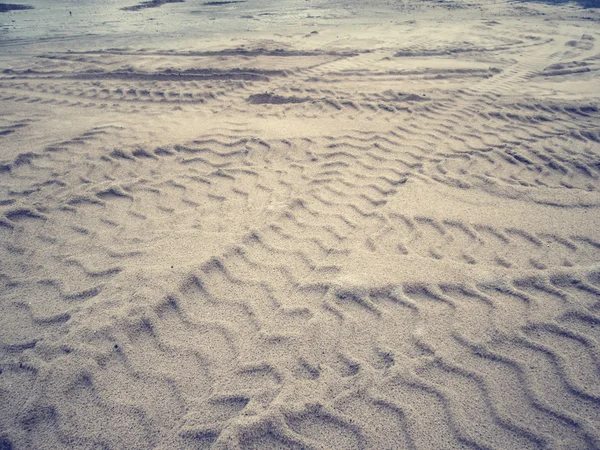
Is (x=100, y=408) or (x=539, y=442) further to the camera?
(x=100, y=408)

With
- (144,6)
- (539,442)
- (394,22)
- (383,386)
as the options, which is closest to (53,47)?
(144,6)

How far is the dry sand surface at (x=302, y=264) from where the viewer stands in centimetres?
177

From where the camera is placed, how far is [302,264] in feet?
8.39

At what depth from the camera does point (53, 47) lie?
27.5ft

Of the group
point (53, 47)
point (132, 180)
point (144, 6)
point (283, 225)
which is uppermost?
point (144, 6)

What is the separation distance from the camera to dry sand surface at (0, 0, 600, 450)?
5.80 ft

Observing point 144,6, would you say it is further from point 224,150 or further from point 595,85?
point 595,85

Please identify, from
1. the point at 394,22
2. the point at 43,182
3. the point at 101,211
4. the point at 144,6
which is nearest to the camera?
the point at 101,211

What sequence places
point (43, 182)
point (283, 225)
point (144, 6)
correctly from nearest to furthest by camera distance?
point (283, 225), point (43, 182), point (144, 6)

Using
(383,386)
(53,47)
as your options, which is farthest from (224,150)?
(53,47)

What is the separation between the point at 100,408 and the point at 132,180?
7.39 ft

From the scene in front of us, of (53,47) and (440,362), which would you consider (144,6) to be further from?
(440,362)

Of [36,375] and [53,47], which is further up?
[53,47]

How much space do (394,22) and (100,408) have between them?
1103 centimetres
